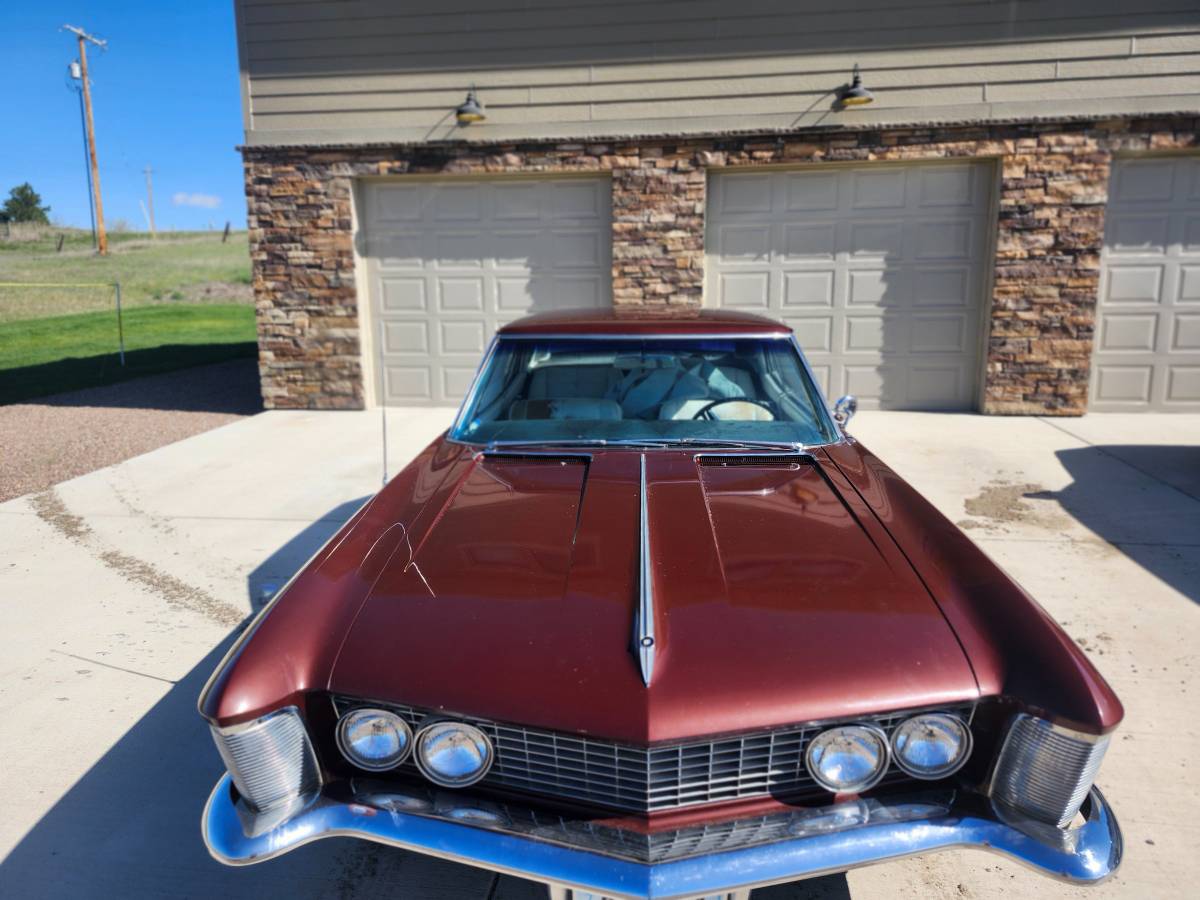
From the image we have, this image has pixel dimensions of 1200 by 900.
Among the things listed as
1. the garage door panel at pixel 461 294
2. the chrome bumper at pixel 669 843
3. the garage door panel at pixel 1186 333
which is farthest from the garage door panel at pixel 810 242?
the chrome bumper at pixel 669 843

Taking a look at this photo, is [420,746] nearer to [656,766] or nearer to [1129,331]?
[656,766]

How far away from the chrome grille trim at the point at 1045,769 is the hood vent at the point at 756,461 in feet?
4.06

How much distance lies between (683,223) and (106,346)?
13077 mm

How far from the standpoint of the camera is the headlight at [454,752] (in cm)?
180

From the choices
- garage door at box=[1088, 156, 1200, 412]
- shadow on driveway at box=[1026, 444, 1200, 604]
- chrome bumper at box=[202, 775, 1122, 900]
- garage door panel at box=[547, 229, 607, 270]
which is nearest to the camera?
chrome bumper at box=[202, 775, 1122, 900]

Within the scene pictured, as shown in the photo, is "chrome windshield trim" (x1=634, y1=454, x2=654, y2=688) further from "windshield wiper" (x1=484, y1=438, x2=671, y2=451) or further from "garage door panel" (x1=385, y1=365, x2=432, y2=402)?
"garage door panel" (x1=385, y1=365, x2=432, y2=402)

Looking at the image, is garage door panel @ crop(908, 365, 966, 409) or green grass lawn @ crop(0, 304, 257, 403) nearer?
garage door panel @ crop(908, 365, 966, 409)

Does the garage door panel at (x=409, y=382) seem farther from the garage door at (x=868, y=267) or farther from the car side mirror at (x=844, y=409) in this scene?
the car side mirror at (x=844, y=409)

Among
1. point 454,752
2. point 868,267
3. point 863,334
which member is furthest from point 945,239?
point 454,752

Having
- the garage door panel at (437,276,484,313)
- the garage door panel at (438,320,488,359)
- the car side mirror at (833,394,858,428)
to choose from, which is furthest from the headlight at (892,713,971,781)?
the garage door panel at (437,276,484,313)

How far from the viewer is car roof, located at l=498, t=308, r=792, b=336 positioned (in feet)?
10.9

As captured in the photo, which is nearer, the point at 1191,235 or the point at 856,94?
the point at 856,94

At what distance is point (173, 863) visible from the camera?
2.42 meters

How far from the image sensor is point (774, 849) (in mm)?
1697
